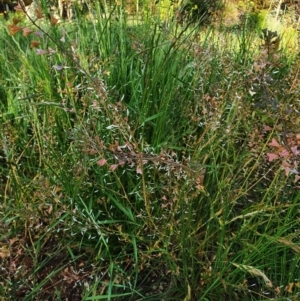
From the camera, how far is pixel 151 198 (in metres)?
1.61

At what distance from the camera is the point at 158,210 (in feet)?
5.04

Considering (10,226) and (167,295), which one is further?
(10,226)

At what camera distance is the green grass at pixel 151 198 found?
4.46ft

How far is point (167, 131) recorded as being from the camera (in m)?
1.80

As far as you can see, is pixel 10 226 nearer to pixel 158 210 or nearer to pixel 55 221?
pixel 55 221

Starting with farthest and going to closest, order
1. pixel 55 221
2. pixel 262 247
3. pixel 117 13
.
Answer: pixel 117 13
pixel 55 221
pixel 262 247

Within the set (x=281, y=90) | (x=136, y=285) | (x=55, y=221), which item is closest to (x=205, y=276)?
(x=136, y=285)

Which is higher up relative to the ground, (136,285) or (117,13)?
(117,13)

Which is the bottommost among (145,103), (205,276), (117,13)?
(205,276)

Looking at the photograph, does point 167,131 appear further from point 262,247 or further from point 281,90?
point 262,247

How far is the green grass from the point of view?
1360mm

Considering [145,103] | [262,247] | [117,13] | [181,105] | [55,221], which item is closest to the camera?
[262,247]

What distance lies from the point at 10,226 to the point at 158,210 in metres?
0.56

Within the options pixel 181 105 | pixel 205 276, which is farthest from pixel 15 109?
pixel 205 276
